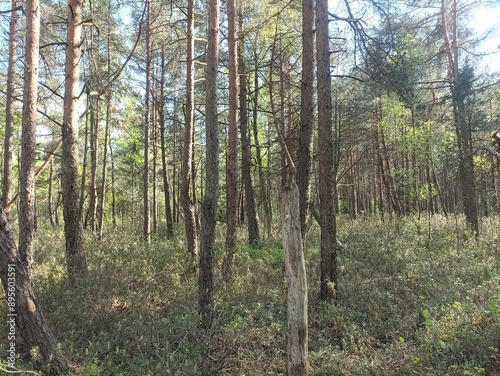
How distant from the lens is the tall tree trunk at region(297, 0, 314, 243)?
23.8 ft

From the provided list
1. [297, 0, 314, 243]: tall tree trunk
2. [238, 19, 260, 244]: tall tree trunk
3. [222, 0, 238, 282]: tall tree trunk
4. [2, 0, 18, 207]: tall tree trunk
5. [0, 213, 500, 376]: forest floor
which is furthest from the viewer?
[238, 19, 260, 244]: tall tree trunk

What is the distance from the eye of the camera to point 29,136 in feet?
20.5

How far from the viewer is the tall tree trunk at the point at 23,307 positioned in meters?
3.53

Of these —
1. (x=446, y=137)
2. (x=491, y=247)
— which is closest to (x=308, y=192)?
(x=491, y=247)

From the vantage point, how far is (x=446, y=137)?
47.3 ft

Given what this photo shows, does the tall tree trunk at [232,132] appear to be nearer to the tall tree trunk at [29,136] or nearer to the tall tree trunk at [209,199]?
the tall tree trunk at [209,199]

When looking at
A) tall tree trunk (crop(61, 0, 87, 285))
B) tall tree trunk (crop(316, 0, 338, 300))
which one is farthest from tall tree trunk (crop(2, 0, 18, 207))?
tall tree trunk (crop(316, 0, 338, 300))

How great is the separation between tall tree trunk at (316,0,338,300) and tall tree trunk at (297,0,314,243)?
0.37m

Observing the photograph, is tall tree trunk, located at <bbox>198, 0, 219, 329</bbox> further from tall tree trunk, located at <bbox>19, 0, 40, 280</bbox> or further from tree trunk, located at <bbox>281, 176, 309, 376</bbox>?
tall tree trunk, located at <bbox>19, 0, 40, 280</bbox>

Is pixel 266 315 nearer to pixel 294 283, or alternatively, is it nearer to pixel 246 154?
pixel 294 283

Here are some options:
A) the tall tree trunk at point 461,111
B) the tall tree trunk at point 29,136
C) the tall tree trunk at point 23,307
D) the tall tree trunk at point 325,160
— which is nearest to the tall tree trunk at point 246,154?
the tall tree trunk at point 325,160

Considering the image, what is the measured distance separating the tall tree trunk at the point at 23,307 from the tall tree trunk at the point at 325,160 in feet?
16.0

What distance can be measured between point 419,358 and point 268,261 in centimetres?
573

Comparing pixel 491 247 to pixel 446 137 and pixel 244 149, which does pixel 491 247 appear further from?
pixel 244 149
